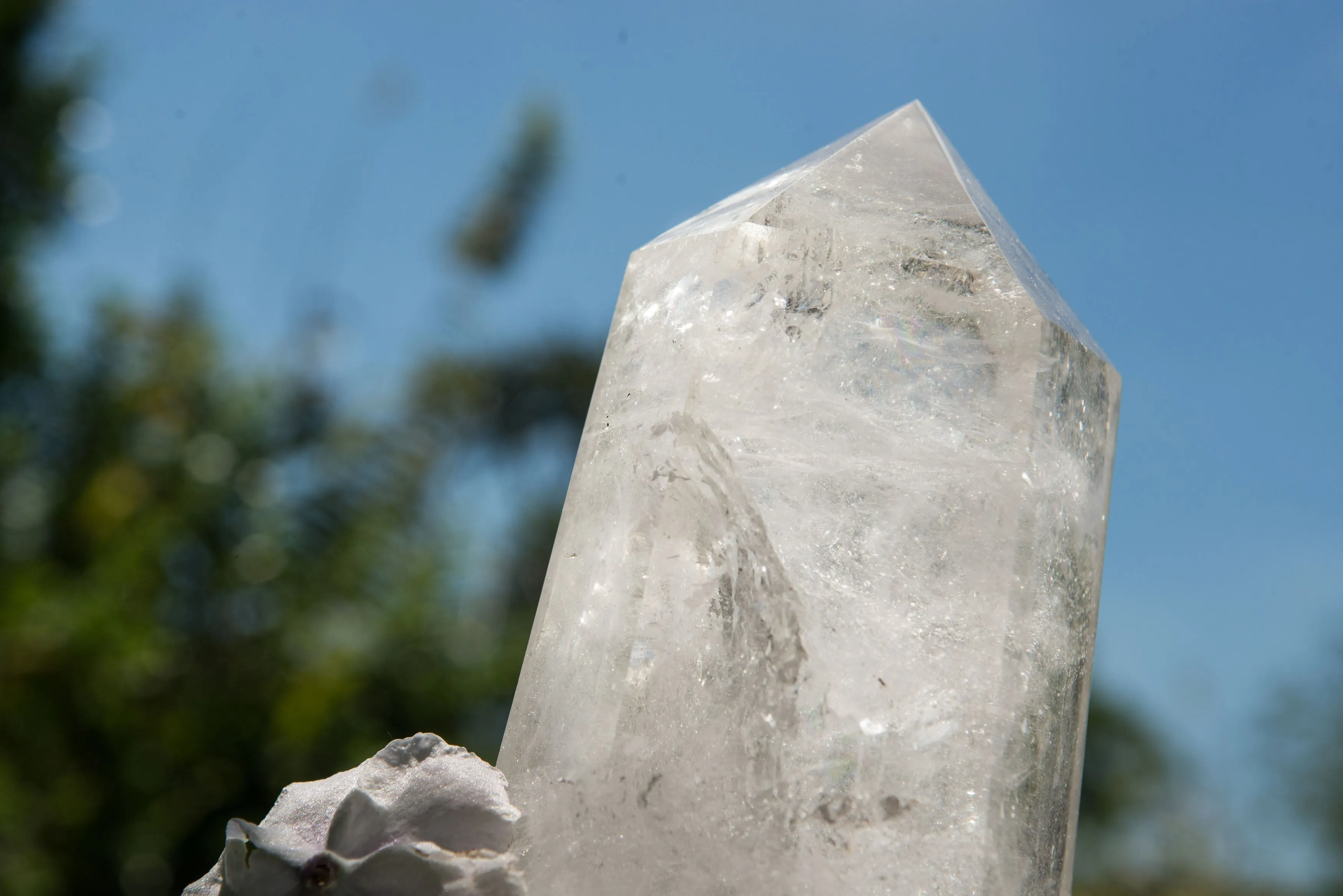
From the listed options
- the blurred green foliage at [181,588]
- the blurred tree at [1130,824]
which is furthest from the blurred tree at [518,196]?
the blurred tree at [1130,824]

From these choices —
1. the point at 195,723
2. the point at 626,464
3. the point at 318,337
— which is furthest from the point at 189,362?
the point at 626,464

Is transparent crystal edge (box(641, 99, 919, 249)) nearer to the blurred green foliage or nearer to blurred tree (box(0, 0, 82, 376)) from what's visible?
the blurred green foliage

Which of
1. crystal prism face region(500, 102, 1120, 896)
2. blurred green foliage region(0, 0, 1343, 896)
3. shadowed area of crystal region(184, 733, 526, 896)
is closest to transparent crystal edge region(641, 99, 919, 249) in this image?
crystal prism face region(500, 102, 1120, 896)

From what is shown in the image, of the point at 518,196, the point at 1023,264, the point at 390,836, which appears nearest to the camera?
the point at 390,836

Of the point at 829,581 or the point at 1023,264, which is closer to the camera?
the point at 829,581

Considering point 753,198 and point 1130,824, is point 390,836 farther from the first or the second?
point 1130,824

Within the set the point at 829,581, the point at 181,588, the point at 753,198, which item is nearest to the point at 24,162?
the point at 181,588

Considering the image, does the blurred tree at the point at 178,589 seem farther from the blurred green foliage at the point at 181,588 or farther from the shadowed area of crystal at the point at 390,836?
the shadowed area of crystal at the point at 390,836

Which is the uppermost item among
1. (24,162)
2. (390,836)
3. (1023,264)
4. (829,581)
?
(24,162)
